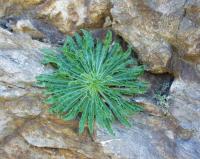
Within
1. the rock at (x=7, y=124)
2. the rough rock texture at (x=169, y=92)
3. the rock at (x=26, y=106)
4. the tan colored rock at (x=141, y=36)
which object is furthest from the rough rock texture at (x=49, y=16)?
the rock at (x=7, y=124)

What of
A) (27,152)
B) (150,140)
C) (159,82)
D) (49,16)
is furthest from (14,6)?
(150,140)

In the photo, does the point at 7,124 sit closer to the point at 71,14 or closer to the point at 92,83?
the point at 92,83

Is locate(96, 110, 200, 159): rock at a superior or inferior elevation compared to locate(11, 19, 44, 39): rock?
inferior

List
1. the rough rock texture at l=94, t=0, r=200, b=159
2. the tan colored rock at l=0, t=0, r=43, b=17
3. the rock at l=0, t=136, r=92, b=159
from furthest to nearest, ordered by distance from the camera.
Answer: the tan colored rock at l=0, t=0, r=43, b=17 → the rock at l=0, t=136, r=92, b=159 → the rough rock texture at l=94, t=0, r=200, b=159

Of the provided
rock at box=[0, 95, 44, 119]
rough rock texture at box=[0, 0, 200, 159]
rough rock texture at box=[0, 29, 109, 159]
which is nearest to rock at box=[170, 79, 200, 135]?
rough rock texture at box=[0, 0, 200, 159]

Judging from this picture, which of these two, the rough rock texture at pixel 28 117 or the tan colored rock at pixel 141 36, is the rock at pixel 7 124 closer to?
the rough rock texture at pixel 28 117

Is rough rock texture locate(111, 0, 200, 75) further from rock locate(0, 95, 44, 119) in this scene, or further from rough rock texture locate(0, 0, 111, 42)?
rock locate(0, 95, 44, 119)
